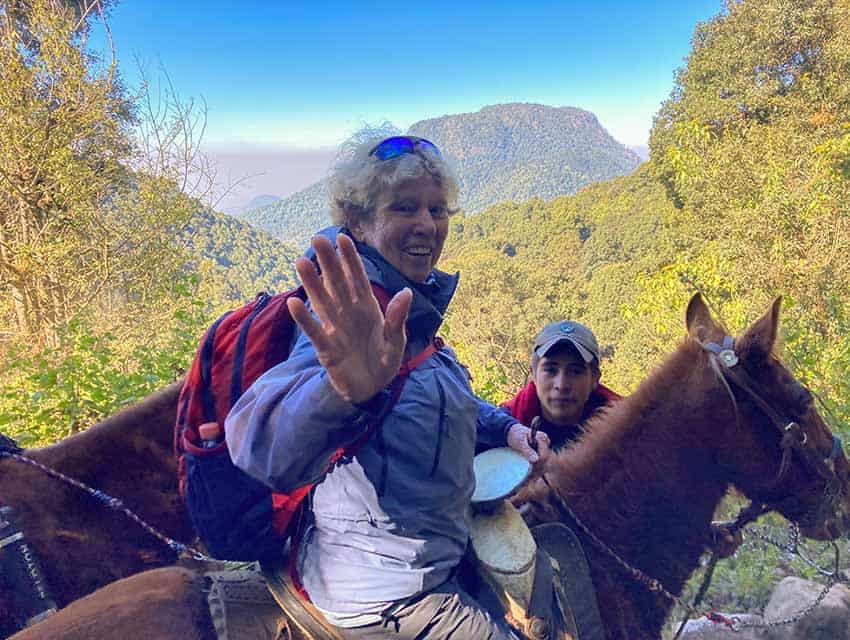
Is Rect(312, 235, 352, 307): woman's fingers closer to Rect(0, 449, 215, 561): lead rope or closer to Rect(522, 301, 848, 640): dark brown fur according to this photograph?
Rect(522, 301, 848, 640): dark brown fur

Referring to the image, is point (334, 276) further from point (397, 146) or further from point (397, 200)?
point (397, 146)

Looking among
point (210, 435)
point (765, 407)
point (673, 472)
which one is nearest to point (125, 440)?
Result: point (210, 435)

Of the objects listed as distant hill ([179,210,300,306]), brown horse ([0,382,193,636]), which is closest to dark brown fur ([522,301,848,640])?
brown horse ([0,382,193,636])

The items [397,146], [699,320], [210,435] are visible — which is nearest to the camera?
[210,435]

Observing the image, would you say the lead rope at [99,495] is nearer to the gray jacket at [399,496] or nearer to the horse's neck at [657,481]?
the gray jacket at [399,496]

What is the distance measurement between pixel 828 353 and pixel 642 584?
22.9 feet

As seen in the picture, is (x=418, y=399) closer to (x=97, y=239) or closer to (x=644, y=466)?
(x=644, y=466)

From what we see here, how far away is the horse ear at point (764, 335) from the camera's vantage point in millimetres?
2266

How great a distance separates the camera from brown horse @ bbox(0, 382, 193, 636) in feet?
7.97

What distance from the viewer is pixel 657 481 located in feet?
7.59

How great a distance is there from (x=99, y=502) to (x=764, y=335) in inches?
117

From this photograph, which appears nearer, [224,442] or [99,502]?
[224,442]

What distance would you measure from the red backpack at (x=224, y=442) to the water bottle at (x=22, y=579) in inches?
49.0

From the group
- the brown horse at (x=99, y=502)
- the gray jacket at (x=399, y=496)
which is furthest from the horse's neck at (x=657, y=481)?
the brown horse at (x=99, y=502)
